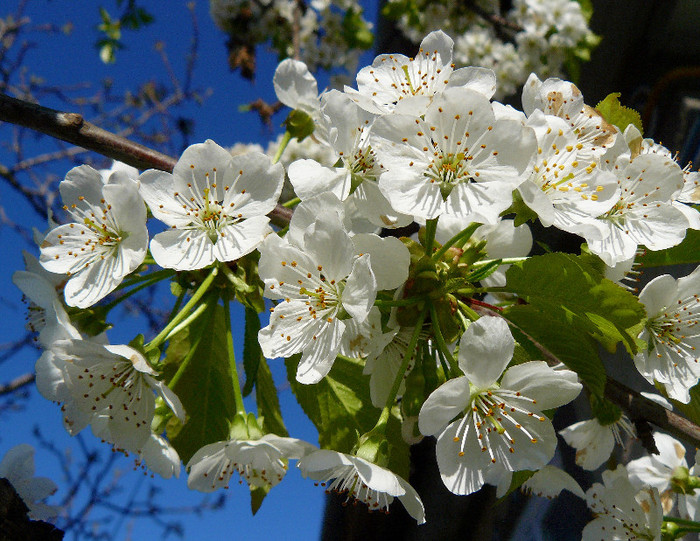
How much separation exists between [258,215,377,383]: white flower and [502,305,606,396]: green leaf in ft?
0.93

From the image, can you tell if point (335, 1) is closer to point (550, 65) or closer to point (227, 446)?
point (550, 65)

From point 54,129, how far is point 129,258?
0.93ft

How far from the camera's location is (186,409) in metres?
1.08

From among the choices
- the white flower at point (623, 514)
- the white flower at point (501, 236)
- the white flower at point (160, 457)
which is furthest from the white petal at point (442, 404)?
the white flower at point (623, 514)

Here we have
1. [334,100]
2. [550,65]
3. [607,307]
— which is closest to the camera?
[607,307]

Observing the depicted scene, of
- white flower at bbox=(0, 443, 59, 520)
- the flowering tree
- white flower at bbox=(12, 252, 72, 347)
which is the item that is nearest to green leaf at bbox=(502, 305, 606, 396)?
the flowering tree

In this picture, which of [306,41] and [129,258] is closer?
[129,258]

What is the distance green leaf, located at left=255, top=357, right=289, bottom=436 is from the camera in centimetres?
111

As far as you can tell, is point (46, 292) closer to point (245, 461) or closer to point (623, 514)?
point (245, 461)

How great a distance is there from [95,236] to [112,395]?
30cm

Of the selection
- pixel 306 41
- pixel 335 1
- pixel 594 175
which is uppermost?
pixel 594 175

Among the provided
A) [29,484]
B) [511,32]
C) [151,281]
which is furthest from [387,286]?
[511,32]

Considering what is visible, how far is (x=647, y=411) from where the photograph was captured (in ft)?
3.51

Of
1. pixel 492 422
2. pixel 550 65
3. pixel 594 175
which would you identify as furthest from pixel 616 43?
pixel 492 422
